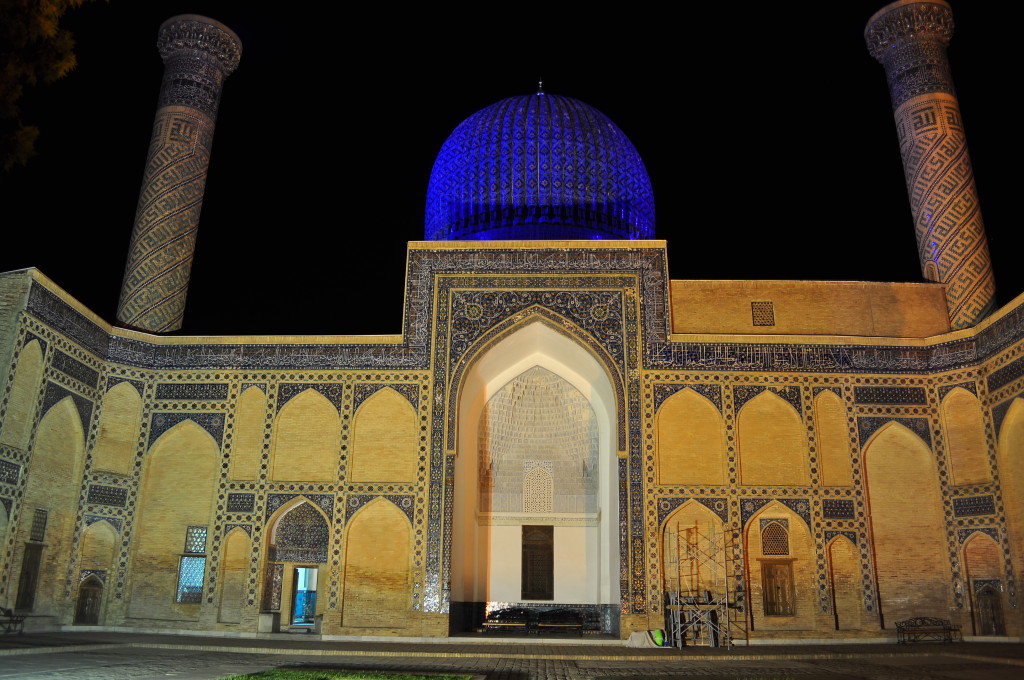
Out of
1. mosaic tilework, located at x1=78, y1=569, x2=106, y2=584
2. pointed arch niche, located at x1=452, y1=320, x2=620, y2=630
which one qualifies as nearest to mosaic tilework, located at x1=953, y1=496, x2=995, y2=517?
pointed arch niche, located at x1=452, y1=320, x2=620, y2=630

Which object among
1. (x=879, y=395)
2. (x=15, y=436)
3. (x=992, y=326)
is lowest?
(x=15, y=436)

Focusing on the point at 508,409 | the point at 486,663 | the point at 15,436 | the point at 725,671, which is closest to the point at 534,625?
the point at 508,409

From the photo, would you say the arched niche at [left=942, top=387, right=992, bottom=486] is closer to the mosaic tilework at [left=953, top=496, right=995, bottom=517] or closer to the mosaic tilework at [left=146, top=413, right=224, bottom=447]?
the mosaic tilework at [left=953, top=496, right=995, bottom=517]

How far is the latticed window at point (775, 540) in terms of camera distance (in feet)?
28.1

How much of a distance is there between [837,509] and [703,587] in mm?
1568

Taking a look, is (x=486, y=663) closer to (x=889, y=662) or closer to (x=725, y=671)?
(x=725, y=671)

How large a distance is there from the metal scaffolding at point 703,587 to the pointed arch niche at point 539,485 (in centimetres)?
79

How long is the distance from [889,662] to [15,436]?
7.42m

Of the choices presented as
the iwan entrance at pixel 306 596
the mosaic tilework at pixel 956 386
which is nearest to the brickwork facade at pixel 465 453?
the mosaic tilework at pixel 956 386

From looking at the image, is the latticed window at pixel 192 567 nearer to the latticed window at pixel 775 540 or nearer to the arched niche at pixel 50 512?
the arched niche at pixel 50 512

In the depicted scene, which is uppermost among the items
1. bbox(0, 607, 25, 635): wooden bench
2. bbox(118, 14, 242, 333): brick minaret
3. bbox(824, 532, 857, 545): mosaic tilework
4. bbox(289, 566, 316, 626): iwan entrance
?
bbox(118, 14, 242, 333): brick minaret

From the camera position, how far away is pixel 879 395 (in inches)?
353

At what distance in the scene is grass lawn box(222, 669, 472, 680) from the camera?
15.7 ft

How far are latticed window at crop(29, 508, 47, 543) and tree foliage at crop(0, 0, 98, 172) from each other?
15.7ft
